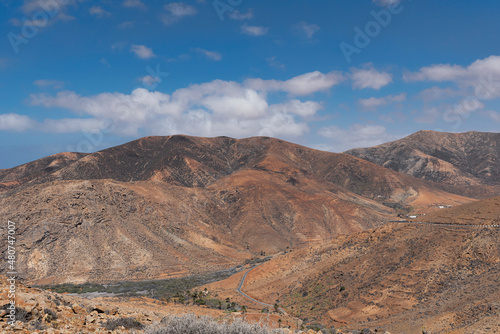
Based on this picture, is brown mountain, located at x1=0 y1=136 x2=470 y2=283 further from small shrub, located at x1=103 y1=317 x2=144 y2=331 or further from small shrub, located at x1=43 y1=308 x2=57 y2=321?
small shrub, located at x1=43 y1=308 x2=57 y2=321

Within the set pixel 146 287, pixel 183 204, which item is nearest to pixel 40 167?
pixel 183 204

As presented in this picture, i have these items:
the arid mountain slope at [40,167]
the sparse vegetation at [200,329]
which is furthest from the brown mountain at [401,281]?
the arid mountain slope at [40,167]

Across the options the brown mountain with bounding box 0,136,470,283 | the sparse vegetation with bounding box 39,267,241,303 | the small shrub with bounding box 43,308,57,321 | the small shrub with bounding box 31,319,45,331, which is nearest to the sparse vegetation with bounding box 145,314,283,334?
the small shrub with bounding box 31,319,45,331

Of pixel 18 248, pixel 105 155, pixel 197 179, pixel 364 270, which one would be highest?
pixel 105 155

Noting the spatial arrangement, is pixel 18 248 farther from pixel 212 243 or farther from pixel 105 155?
pixel 105 155

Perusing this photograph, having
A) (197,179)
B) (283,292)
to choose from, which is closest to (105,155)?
(197,179)

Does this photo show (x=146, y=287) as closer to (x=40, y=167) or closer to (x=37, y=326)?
(x=37, y=326)
